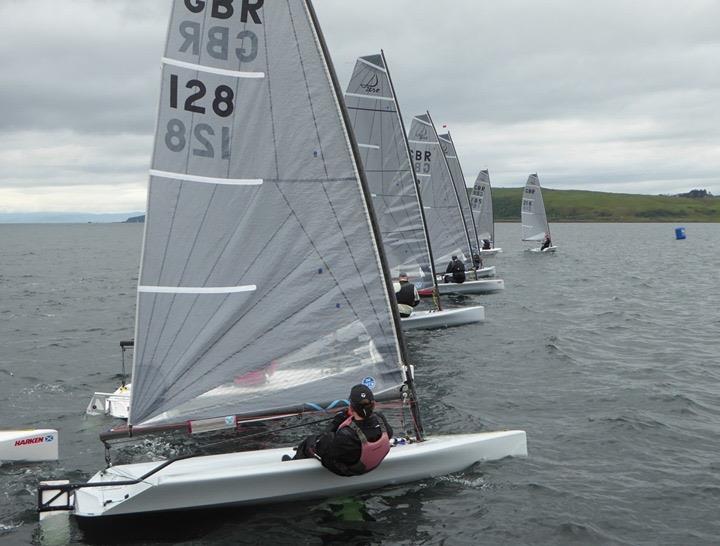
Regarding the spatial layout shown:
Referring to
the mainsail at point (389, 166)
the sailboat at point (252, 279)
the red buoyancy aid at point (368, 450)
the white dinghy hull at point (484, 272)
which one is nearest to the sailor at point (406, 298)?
the mainsail at point (389, 166)

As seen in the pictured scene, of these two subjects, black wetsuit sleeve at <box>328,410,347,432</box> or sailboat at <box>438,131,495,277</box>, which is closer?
black wetsuit sleeve at <box>328,410,347,432</box>

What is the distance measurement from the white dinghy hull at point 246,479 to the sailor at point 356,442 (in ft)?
1.15

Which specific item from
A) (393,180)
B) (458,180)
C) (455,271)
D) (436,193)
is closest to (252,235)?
(393,180)

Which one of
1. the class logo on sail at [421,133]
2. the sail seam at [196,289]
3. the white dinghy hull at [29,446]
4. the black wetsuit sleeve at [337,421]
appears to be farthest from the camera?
the class logo on sail at [421,133]

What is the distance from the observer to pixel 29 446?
1203cm

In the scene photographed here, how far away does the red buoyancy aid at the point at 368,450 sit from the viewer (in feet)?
31.2

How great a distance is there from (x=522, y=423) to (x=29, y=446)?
9189 mm

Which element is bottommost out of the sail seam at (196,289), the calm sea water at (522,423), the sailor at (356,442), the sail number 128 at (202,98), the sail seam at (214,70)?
the calm sea water at (522,423)

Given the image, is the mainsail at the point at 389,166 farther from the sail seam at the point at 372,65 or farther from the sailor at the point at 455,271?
the sailor at the point at 455,271

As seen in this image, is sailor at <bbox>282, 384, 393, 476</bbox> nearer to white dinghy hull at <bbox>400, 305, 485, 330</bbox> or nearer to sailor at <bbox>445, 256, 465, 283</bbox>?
white dinghy hull at <bbox>400, 305, 485, 330</bbox>

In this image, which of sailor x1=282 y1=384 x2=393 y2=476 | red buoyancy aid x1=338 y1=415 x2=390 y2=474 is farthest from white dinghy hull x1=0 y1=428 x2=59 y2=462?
red buoyancy aid x1=338 y1=415 x2=390 y2=474

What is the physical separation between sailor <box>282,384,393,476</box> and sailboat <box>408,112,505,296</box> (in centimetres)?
2419

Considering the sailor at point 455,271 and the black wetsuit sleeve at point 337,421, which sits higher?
the sailor at point 455,271

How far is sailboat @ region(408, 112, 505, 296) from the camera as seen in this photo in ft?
112
